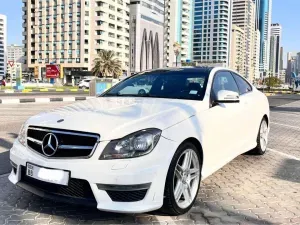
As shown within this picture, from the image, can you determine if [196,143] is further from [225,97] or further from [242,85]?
[242,85]

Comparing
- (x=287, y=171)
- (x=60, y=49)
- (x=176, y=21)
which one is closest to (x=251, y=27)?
(x=176, y=21)

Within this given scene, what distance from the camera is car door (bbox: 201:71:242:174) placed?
12.8 ft

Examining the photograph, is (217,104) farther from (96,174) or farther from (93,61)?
(93,61)

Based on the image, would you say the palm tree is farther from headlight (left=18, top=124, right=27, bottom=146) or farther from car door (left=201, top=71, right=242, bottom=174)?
headlight (left=18, top=124, right=27, bottom=146)

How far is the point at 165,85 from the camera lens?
4.54 meters

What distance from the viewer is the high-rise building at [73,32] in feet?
299

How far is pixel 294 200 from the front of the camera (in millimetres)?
3928

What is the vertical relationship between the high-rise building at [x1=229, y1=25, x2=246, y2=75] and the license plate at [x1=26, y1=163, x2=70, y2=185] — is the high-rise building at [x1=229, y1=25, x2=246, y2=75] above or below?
above

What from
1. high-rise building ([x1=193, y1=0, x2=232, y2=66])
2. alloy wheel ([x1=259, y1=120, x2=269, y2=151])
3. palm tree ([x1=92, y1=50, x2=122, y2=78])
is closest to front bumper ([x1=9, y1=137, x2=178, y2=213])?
alloy wheel ([x1=259, y1=120, x2=269, y2=151])

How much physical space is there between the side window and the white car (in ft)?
3.97

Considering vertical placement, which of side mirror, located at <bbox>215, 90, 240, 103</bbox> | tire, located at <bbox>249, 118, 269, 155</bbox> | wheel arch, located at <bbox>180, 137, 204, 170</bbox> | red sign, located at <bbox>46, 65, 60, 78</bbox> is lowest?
tire, located at <bbox>249, 118, 269, 155</bbox>

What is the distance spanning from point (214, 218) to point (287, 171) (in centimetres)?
226

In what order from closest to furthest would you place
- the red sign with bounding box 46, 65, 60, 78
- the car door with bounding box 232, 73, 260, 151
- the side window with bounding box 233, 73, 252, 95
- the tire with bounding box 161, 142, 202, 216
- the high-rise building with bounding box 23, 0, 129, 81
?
1. the tire with bounding box 161, 142, 202, 216
2. the car door with bounding box 232, 73, 260, 151
3. the side window with bounding box 233, 73, 252, 95
4. the red sign with bounding box 46, 65, 60, 78
5. the high-rise building with bounding box 23, 0, 129, 81

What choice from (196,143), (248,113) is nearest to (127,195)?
(196,143)
